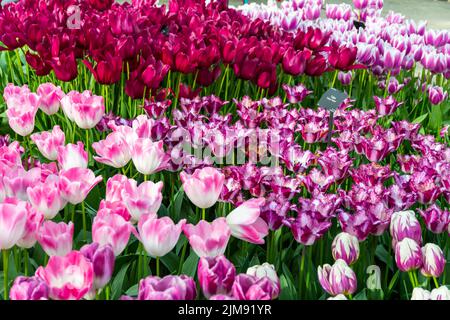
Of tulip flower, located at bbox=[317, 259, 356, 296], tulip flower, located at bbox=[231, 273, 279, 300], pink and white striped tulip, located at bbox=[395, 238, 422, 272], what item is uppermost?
tulip flower, located at bbox=[231, 273, 279, 300]

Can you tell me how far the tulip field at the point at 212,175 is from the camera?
1.13m

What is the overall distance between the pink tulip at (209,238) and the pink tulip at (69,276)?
22 centimetres

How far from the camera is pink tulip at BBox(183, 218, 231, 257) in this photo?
1125mm

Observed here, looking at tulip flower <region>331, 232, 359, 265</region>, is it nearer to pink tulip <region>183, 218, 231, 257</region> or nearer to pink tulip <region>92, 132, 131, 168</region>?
pink tulip <region>183, 218, 231, 257</region>

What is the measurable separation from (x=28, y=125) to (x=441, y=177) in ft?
3.67

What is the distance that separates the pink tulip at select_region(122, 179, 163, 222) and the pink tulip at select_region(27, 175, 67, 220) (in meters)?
0.13

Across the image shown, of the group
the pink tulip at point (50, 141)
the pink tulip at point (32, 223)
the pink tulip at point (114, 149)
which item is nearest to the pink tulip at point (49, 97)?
the pink tulip at point (50, 141)

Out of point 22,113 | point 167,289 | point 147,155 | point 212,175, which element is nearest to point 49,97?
point 22,113

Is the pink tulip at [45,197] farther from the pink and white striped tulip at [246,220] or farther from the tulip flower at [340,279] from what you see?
the tulip flower at [340,279]

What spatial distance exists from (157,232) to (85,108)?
0.80 m

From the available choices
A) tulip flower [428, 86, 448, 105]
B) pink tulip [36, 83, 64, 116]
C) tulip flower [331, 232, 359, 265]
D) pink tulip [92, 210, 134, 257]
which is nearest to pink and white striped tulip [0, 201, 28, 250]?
pink tulip [92, 210, 134, 257]

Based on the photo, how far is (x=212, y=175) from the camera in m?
1.31

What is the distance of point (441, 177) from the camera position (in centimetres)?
160
